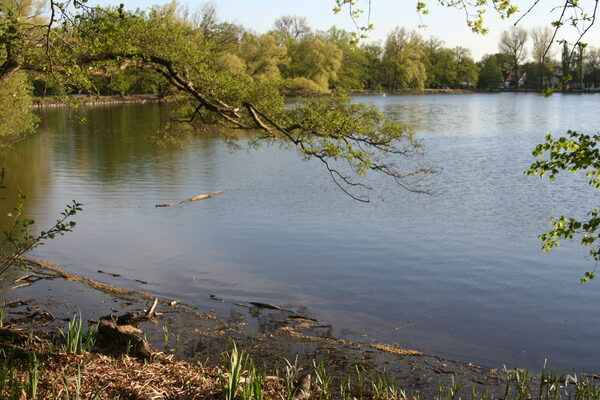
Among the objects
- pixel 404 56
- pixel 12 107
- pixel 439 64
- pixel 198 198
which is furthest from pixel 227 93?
pixel 439 64

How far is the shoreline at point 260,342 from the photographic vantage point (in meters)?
7.00

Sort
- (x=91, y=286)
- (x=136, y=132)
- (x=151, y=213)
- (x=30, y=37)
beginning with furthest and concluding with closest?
(x=136, y=132), (x=151, y=213), (x=91, y=286), (x=30, y=37)

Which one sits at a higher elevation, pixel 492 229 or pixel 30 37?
pixel 30 37

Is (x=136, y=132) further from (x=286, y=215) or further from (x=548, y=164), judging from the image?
(x=548, y=164)

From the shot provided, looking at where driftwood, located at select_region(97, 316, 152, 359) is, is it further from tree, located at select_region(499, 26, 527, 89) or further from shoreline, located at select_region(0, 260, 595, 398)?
tree, located at select_region(499, 26, 527, 89)

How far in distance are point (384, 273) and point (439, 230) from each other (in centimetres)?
357

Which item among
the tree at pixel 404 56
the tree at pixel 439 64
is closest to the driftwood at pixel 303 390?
the tree at pixel 404 56

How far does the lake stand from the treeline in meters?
31.1

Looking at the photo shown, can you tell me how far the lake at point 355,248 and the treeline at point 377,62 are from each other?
31122mm

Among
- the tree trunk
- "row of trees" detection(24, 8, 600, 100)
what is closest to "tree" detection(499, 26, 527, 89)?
"row of trees" detection(24, 8, 600, 100)

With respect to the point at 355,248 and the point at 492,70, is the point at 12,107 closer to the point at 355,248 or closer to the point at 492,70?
the point at 355,248

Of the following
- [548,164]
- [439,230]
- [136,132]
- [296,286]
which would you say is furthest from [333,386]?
[136,132]

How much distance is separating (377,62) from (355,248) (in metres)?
88.2

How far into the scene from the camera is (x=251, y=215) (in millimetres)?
16547
